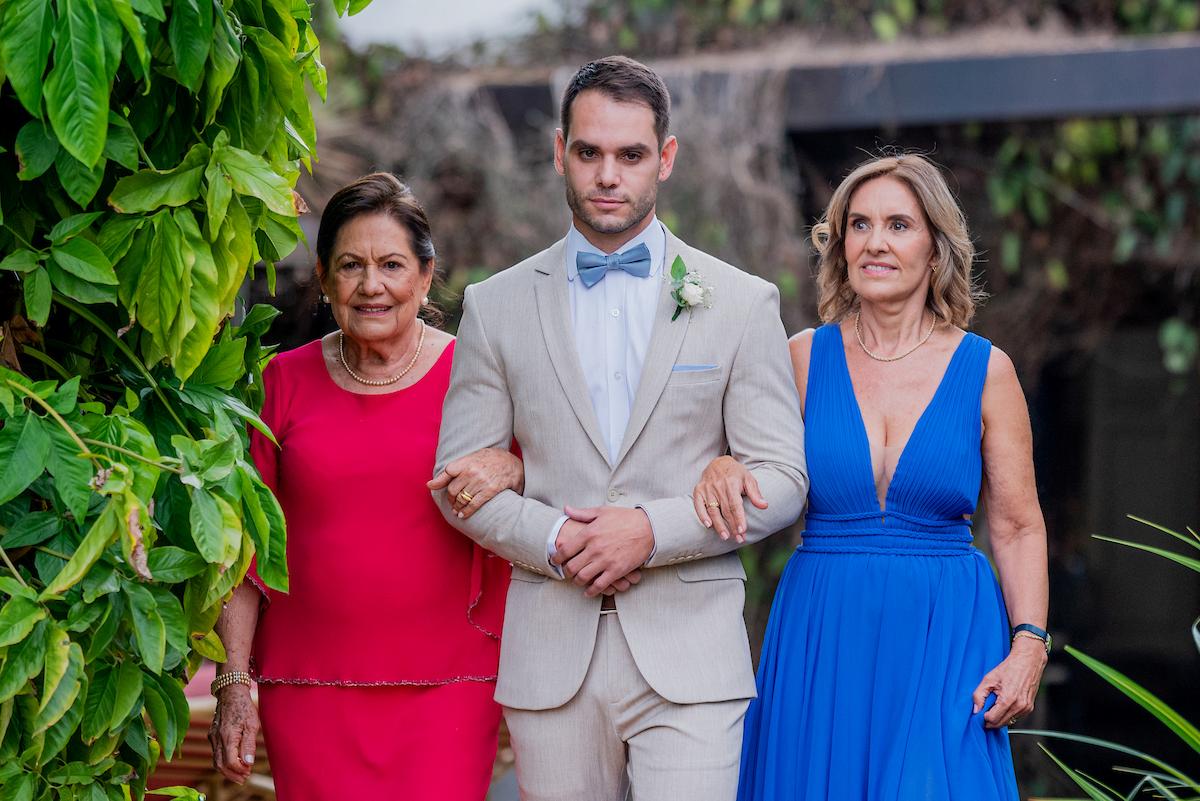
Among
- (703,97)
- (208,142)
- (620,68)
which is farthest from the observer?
(703,97)

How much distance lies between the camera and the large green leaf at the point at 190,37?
211 centimetres

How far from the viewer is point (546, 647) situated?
2.95 m

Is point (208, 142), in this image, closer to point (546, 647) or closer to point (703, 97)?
point (546, 647)

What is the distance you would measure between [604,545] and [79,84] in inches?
52.1

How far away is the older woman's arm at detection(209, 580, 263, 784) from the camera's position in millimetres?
3068

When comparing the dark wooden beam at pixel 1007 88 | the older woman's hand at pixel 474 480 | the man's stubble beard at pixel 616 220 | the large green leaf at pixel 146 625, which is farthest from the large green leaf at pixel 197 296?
the dark wooden beam at pixel 1007 88

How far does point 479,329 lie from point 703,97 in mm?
3462

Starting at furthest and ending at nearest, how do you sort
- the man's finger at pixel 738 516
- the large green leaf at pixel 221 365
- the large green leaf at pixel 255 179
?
1. the man's finger at pixel 738 516
2. the large green leaf at pixel 221 365
3. the large green leaf at pixel 255 179

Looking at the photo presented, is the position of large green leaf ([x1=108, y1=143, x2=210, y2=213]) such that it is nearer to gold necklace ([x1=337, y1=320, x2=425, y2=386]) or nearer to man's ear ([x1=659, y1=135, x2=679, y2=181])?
man's ear ([x1=659, y1=135, x2=679, y2=181])

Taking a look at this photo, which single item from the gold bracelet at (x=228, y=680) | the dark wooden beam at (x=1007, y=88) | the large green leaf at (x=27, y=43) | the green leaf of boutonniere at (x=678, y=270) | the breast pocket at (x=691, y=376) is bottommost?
the gold bracelet at (x=228, y=680)

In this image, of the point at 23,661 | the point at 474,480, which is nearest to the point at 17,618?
the point at 23,661

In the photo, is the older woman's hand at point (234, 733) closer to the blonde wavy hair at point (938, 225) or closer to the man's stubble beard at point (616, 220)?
the man's stubble beard at point (616, 220)

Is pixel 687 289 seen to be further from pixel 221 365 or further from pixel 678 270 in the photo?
pixel 221 365

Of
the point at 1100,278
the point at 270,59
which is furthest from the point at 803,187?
the point at 270,59
